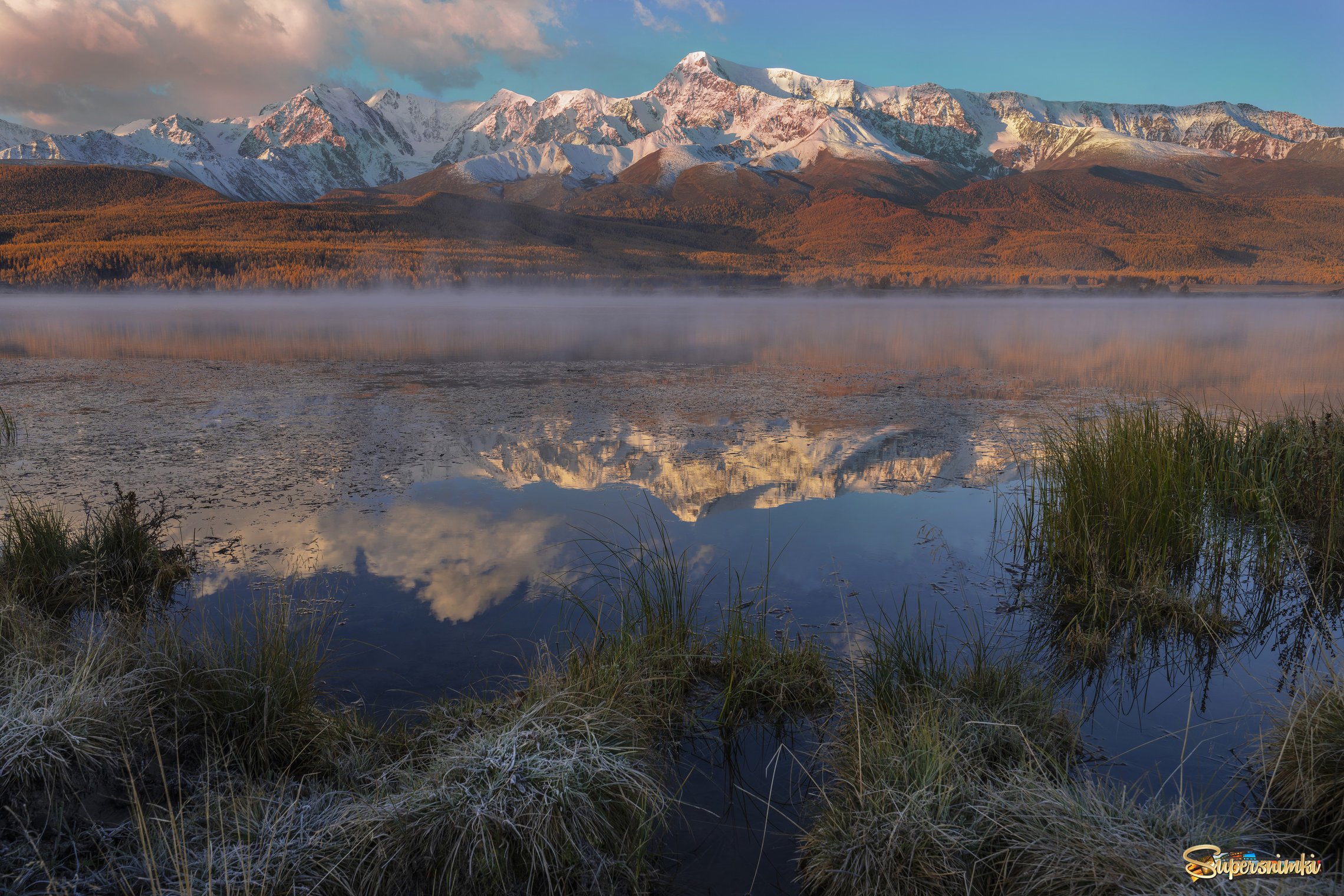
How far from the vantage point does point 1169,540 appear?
4535mm

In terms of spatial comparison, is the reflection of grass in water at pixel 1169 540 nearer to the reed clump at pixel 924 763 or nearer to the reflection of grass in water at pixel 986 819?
the reed clump at pixel 924 763

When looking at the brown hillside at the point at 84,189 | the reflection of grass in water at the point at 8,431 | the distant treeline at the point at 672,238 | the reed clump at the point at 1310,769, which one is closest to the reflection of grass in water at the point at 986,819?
the reed clump at the point at 1310,769

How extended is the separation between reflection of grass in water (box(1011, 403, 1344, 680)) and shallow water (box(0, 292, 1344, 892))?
305 mm

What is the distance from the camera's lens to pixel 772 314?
1304 inches

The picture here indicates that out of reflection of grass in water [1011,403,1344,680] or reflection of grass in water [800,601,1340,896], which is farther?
reflection of grass in water [1011,403,1344,680]

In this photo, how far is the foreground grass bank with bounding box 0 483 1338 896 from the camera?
2.01m

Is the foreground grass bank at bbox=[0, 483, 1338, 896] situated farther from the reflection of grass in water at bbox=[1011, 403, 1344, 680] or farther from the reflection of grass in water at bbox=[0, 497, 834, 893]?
the reflection of grass in water at bbox=[1011, 403, 1344, 680]

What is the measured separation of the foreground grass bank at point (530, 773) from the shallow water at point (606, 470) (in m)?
0.32

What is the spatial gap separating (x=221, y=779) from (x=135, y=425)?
7313 millimetres

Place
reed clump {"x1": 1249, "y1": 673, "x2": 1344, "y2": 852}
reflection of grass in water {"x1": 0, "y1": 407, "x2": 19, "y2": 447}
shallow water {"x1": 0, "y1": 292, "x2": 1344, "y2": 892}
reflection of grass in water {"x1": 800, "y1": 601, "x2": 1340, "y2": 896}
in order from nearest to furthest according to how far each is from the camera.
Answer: reflection of grass in water {"x1": 800, "y1": 601, "x2": 1340, "y2": 896} < reed clump {"x1": 1249, "y1": 673, "x2": 1344, "y2": 852} < shallow water {"x1": 0, "y1": 292, "x2": 1344, "y2": 892} < reflection of grass in water {"x1": 0, "y1": 407, "x2": 19, "y2": 447}

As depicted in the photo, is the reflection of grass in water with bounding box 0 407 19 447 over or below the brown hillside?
below

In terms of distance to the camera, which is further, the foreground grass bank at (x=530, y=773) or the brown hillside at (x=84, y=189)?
the brown hillside at (x=84, y=189)

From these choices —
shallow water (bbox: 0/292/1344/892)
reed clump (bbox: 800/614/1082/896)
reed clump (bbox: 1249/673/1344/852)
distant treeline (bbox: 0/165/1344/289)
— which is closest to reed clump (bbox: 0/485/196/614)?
shallow water (bbox: 0/292/1344/892)

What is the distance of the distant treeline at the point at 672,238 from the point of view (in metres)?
67.0
